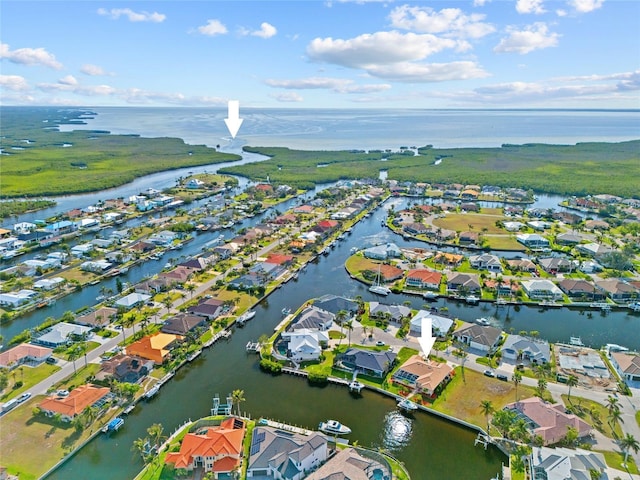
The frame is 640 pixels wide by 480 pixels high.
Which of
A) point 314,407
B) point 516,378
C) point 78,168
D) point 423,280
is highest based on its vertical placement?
point 78,168

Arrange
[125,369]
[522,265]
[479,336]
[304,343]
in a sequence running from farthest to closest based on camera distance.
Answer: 1. [522,265]
2. [479,336]
3. [304,343]
4. [125,369]

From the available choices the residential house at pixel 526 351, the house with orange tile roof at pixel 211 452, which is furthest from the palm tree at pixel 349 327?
the house with orange tile roof at pixel 211 452

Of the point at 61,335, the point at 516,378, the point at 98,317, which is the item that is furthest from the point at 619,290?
the point at 61,335

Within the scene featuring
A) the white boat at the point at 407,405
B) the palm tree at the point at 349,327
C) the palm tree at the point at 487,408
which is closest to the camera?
the palm tree at the point at 487,408

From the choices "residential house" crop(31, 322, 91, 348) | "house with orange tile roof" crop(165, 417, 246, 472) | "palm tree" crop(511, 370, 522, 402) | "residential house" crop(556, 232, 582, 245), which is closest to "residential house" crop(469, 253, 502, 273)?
"residential house" crop(556, 232, 582, 245)

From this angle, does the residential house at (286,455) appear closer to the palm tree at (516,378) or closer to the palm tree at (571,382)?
the palm tree at (516,378)

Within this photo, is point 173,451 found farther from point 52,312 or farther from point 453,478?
point 52,312

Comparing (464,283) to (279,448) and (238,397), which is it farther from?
(279,448)
